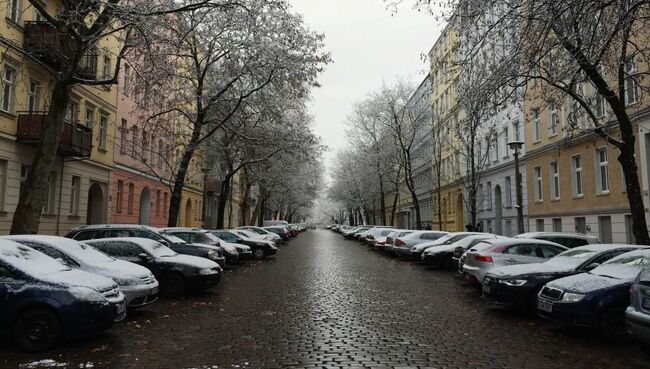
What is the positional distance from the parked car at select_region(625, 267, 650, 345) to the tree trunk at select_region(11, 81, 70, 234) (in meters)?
12.6

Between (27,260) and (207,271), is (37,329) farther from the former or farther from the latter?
(207,271)

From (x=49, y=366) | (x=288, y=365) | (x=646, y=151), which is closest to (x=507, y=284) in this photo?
(x=288, y=365)

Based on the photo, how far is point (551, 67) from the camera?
13.3 meters

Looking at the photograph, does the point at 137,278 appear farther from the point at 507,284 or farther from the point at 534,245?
the point at 534,245

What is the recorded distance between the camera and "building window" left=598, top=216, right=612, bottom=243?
980 inches

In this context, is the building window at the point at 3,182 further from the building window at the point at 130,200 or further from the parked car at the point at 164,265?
the building window at the point at 130,200

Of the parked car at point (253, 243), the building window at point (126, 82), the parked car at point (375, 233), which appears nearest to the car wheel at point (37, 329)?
the parked car at point (253, 243)

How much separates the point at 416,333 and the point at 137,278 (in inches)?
197

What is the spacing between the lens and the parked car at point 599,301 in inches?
→ 314

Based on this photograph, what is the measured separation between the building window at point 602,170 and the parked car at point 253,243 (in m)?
16.3

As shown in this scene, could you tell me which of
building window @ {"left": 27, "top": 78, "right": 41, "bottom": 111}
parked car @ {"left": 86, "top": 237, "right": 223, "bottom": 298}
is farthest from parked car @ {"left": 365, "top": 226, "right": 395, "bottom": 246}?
Result: parked car @ {"left": 86, "top": 237, "right": 223, "bottom": 298}

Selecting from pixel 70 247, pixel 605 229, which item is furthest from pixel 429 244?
pixel 70 247

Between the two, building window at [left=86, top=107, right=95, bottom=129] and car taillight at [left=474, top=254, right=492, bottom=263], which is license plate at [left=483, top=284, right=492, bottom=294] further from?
building window at [left=86, top=107, right=95, bottom=129]

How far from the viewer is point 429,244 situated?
22.9 m
